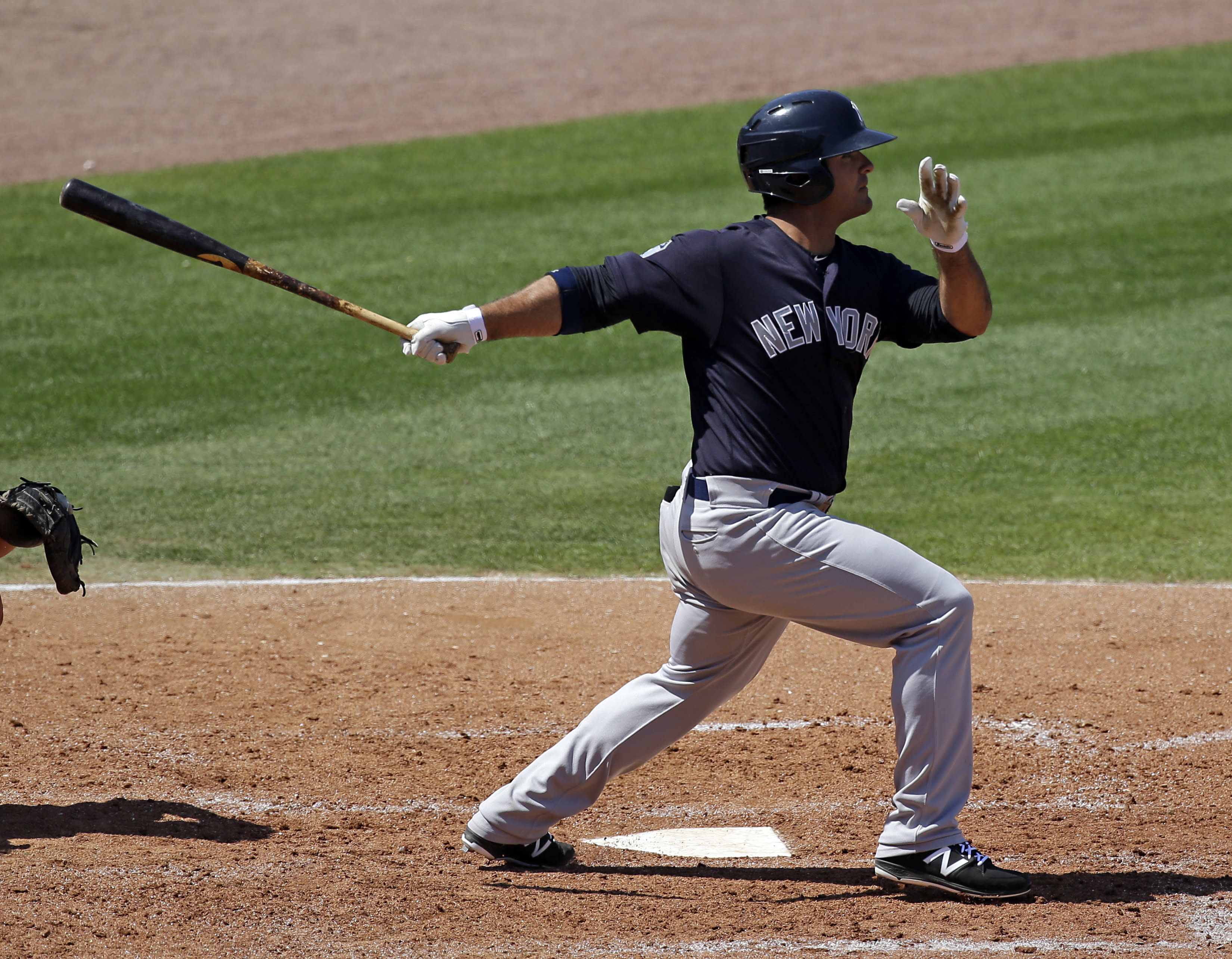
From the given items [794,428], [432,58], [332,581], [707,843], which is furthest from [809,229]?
[432,58]

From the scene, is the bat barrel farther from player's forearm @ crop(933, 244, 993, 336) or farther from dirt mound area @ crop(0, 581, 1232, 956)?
player's forearm @ crop(933, 244, 993, 336)

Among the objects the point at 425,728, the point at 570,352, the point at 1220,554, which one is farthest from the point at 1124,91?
the point at 425,728

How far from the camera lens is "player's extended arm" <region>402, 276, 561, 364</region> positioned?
11.7 feet

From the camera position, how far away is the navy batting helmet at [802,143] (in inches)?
147

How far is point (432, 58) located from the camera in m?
19.7

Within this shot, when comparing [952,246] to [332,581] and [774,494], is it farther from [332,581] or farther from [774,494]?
[332,581]

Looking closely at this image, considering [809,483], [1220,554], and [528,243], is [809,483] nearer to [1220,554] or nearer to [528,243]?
[1220,554]

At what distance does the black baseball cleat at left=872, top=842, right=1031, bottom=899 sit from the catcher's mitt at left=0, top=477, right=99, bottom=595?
8.01 feet

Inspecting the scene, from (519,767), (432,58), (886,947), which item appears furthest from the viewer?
(432,58)

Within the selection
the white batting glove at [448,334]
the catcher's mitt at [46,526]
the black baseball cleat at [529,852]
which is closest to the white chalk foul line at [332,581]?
the catcher's mitt at [46,526]

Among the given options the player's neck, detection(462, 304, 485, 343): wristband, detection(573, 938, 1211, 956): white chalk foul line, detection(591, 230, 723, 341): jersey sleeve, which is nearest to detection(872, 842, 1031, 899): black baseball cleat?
detection(573, 938, 1211, 956): white chalk foul line

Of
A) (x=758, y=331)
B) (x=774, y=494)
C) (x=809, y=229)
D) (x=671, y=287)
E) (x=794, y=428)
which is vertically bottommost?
(x=774, y=494)

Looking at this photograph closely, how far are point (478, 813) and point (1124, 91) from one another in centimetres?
1547

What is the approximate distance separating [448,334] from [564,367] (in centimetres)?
699
